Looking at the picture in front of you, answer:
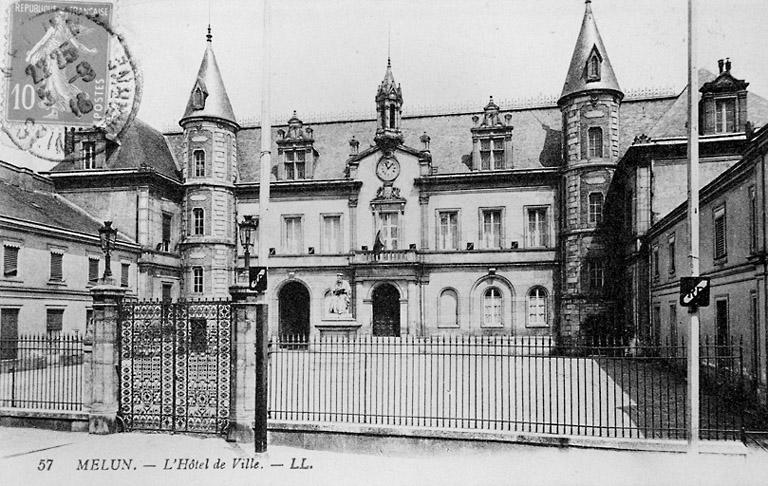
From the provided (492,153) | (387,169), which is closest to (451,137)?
(492,153)

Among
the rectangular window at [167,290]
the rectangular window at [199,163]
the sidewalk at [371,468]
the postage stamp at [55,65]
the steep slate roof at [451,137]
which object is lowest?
the sidewalk at [371,468]

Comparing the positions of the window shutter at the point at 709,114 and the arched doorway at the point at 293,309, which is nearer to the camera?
the window shutter at the point at 709,114

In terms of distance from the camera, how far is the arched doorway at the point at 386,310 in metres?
33.6

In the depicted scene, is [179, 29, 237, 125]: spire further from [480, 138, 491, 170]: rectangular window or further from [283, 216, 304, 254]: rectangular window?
[480, 138, 491, 170]: rectangular window

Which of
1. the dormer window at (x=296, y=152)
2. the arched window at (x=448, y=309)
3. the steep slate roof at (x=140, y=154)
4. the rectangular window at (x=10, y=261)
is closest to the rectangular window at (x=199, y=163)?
the steep slate roof at (x=140, y=154)

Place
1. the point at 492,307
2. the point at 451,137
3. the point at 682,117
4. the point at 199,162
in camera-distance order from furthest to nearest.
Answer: the point at 451,137
the point at 199,162
the point at 492,307
the point at 682,117

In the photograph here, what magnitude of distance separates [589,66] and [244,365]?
81.5ft

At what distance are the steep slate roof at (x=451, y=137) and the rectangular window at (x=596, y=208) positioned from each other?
297 cm

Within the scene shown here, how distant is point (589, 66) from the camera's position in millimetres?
29531

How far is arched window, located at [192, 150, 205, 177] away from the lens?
3366 centimetres

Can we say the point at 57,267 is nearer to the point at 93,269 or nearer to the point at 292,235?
the point at 93,269

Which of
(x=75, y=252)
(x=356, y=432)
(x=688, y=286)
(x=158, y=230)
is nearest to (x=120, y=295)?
(x=356, y=432)

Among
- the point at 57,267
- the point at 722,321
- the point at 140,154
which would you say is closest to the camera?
the point at 722,321

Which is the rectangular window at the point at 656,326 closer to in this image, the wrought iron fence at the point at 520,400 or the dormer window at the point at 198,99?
the wrought iron fence at the point at 520,400
